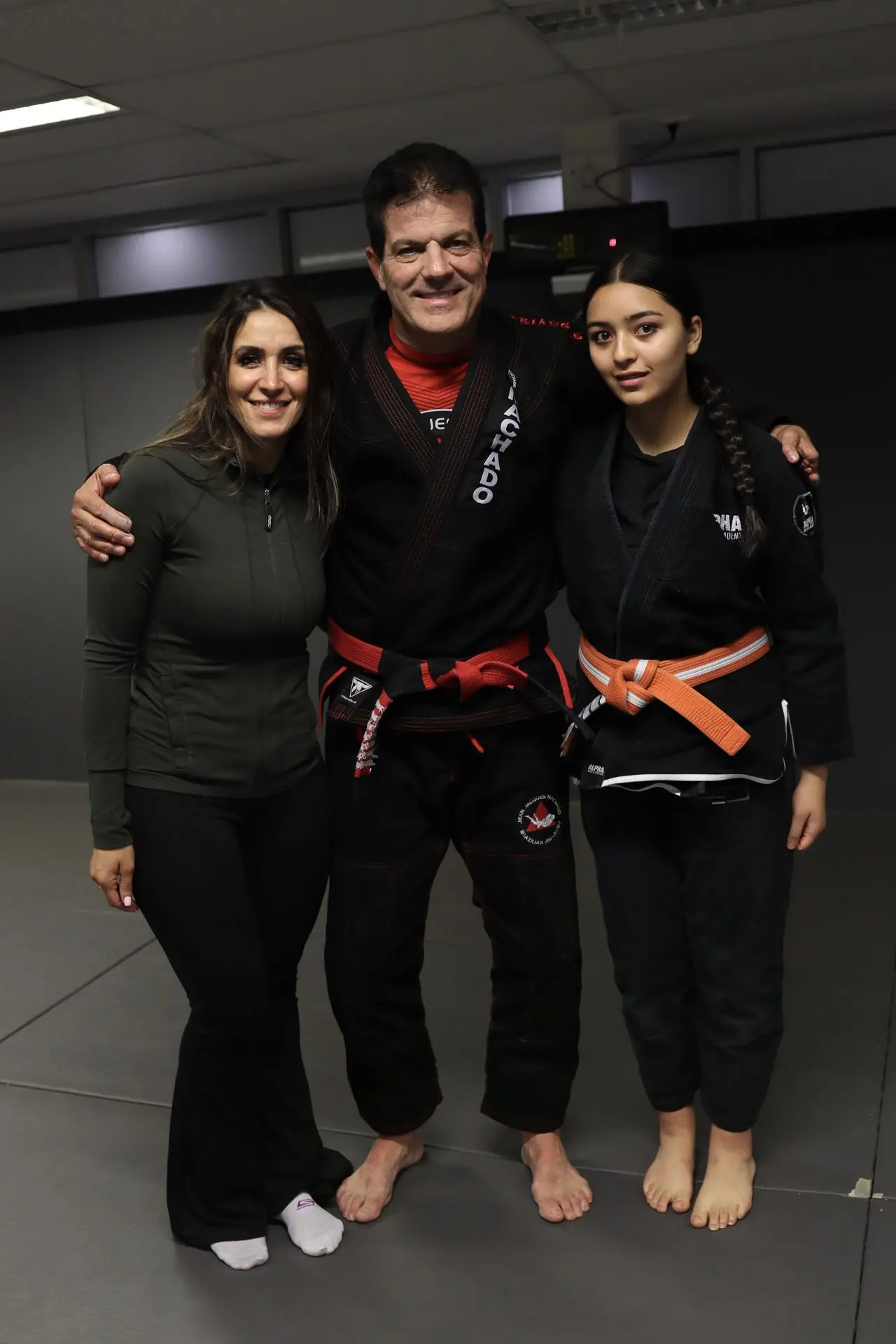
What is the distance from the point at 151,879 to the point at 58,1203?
2.73 ft

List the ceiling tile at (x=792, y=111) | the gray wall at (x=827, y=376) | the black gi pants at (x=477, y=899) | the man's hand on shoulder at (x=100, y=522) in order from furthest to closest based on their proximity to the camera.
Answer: the gray wall at (x=827, y=376) < the ceiling tile at (x=792, y=111) < the black gi pants at (x=477, y=899) < the man's hand on shoulder at (x=100, y=522)

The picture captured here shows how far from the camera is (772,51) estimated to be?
11.9 feet

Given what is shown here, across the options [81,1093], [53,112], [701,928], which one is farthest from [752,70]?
[81,1093]

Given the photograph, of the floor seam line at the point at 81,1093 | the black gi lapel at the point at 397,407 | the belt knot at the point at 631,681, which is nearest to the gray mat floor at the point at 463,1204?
the floor seam line at the point at 81,1093

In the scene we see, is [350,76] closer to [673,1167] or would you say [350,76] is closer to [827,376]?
[827,376]

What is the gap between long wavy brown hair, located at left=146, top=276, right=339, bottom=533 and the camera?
6.38ft

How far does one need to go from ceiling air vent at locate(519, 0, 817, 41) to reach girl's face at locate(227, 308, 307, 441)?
1751mm

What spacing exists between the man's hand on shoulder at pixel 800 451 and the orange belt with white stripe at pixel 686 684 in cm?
29

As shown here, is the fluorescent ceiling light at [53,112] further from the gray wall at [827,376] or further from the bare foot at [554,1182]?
the bare foot at [554,1182]

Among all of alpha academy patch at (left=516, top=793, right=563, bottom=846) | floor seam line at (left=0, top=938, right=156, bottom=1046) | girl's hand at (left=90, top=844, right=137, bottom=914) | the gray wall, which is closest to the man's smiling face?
alpha academy patch at (left=516, top=793, right=563, bottom=846)

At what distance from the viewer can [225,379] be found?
1957 mm

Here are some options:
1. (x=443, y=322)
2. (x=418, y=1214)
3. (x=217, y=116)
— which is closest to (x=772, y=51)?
(x=217, y=116)

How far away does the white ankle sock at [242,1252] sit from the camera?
2.11 meters

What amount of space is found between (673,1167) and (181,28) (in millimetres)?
2915
